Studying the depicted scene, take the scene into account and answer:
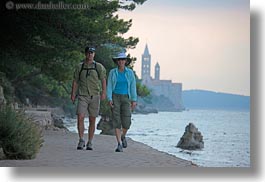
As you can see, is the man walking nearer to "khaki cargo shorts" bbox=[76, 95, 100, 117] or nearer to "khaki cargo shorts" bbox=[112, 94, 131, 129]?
"khaki cargo shorts" bbox=[76, 95, 100, 117]

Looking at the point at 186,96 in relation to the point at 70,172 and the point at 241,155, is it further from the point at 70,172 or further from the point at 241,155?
the point at 70,172

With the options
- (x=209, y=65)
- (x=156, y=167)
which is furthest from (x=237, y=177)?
(x=209, y=65)

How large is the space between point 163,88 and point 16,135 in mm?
1805

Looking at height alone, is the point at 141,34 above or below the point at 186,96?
above

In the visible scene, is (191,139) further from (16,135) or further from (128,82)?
(16,135)

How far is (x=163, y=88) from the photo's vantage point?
762 centimetres

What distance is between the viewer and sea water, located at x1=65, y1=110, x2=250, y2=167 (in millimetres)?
7125

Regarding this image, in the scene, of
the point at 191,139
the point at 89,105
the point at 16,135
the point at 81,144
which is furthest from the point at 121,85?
the point at 16,135

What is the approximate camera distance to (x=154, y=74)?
762 centimetres

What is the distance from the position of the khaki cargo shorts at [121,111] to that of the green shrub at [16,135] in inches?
35.8

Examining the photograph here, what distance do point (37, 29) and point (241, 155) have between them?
2688mm

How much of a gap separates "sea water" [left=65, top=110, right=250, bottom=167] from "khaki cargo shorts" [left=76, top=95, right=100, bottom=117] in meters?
0.24

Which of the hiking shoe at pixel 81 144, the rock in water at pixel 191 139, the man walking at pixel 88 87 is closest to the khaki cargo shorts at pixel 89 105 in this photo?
the man walking at pixel 88 87

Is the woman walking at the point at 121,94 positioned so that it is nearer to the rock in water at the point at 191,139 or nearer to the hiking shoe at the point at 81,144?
the hiking shoe at the point at 81,144
